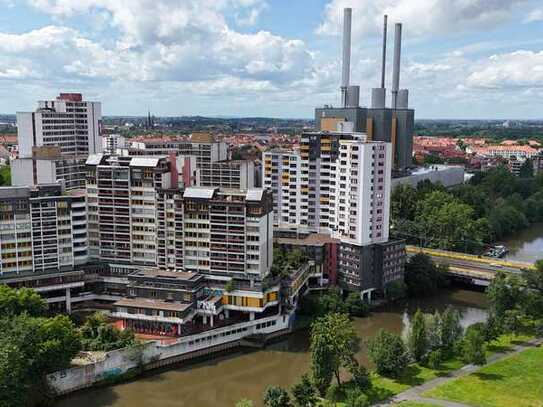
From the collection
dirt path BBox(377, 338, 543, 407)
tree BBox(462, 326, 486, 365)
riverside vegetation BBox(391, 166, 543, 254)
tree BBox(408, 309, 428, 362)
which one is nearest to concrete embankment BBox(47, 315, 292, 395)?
tree BBox(408, 309, 428, 362)

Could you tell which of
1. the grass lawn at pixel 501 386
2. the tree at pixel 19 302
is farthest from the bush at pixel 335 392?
the tree at pixel 19 302

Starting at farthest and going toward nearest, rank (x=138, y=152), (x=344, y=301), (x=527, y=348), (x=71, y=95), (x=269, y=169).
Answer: (x=71, y=95) → (x=138, y=152) → (x=269, y=169) → (x=344, y=301) → (x=527, y=348)

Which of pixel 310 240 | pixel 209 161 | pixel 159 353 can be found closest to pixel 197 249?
pixel 159 353

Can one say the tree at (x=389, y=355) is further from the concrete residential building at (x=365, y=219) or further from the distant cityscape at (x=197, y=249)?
the concrete residential building at (x=365, y=219)

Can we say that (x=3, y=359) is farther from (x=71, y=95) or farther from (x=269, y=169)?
(x=71, y=95)

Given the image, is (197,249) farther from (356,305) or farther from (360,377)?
(360,377)

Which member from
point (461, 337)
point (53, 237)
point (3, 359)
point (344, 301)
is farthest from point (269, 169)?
point (3, 359)
